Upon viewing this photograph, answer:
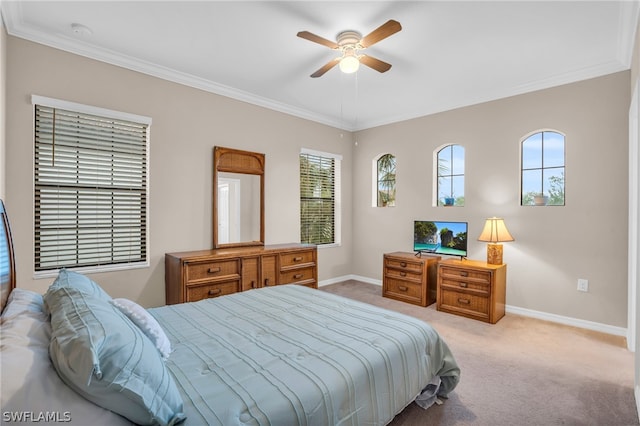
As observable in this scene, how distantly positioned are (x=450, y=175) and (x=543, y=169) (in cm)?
116

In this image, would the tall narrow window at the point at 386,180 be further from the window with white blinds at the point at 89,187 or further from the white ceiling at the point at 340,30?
the window with white blinds at the point at 89,187

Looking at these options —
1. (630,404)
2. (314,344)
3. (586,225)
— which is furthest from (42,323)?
(586,225)

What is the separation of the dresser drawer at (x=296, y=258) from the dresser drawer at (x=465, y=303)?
69.8 inches

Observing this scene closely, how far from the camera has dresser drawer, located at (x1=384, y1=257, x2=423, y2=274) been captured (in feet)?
14.0

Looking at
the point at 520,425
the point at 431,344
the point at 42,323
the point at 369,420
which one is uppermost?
the point at 42,323

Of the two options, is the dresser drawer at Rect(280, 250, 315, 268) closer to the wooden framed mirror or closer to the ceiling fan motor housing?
the wooden framed mirror

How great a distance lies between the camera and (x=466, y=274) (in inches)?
149

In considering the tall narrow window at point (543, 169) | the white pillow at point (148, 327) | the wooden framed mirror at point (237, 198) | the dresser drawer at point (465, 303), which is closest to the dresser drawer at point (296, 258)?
the wooden framed mirror at point (237, 198)

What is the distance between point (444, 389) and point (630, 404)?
4.00 ft

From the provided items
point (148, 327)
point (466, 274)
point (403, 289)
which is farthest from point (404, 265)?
point (148, 327)

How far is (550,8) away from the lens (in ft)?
7.84

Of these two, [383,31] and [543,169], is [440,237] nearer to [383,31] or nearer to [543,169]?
[543,169]

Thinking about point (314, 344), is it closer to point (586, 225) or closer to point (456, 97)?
point (586, 225)

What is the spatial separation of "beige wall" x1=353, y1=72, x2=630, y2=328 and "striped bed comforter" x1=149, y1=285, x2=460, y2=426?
8.15 feet
